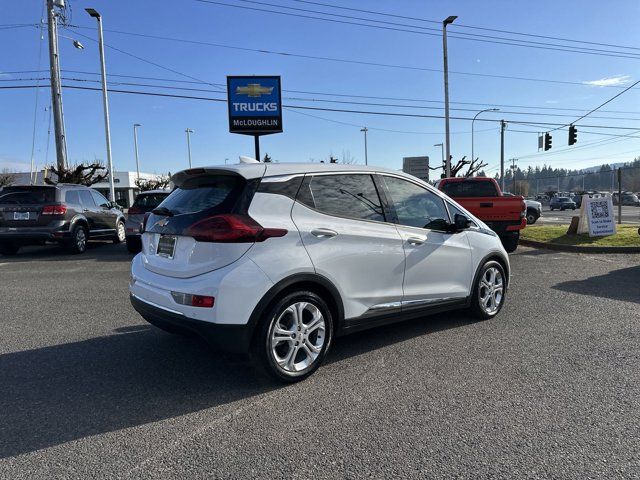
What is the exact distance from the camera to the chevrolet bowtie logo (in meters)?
16.8

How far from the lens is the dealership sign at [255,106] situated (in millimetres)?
16719

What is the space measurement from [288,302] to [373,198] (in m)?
1.36

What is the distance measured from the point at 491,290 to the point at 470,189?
677 cm

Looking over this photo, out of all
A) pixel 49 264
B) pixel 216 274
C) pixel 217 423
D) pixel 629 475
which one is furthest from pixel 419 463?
pixel 49 264

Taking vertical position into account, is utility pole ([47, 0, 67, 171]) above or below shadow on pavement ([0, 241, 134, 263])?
above

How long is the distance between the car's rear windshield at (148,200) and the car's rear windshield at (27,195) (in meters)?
1.92

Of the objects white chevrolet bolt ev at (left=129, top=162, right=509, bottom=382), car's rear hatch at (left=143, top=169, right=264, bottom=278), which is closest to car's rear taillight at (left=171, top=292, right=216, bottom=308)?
white chevrolet bolt ev at (left=129, top=162, right=509, bottom=382)

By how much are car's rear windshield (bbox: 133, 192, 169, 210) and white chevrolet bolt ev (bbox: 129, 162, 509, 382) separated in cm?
820

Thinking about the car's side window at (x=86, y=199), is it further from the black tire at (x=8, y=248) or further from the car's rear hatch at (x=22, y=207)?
the black tire at (x=8, y=248)

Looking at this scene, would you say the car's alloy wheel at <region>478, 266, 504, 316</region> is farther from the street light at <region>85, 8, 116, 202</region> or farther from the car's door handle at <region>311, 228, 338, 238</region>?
the street light at <region>85, 8, 116, 202</region>

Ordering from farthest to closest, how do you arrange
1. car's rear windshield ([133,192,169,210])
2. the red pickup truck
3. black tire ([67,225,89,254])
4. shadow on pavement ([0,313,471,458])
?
1. car's rear windshield ([133,192,169,210])
2. black tire ([67,225,89,254])
3. the red pickup truck
4. shadow on pavement ([0,313,471,458])

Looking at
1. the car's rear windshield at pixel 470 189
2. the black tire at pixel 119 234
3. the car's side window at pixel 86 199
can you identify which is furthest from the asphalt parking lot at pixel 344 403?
the black tire at pixel 119 234

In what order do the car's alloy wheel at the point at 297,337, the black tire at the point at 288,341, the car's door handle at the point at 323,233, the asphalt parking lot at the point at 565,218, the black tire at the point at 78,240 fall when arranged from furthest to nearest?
the asphalt parking lot at the point at 565,218, the black tire at the point at 78,240, the car's door handle at the point at 323,233, the car's alloy wheel at the point at 297,337, the black tire at the point at 288,341

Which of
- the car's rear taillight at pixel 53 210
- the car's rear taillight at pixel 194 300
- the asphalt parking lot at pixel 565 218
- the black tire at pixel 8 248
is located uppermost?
the car's rear taillight at pixel 53 210
